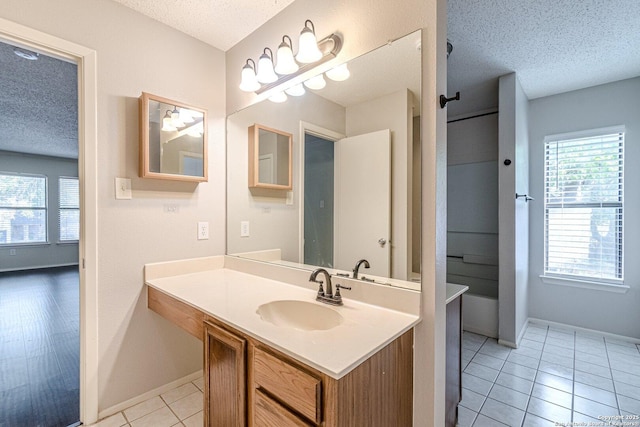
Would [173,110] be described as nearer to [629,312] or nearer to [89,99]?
[89,99]

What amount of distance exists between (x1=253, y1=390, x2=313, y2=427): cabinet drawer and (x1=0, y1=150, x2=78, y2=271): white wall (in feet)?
25.5

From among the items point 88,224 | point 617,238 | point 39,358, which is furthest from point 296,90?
point 617,238

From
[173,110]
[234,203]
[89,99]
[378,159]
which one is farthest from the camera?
[234,203]

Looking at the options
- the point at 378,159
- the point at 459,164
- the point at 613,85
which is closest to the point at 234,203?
the point at 378,159

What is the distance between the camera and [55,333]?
9.14 ft

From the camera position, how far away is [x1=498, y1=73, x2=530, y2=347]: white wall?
8.62 ft

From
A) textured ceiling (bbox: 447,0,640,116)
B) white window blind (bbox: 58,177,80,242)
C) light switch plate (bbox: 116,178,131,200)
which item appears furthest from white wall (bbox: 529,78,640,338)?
white window blind (bbox: 58,177,80,242)

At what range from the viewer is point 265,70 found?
69.3 inches

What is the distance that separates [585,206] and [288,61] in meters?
3.26

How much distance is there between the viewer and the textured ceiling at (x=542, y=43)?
176 cm

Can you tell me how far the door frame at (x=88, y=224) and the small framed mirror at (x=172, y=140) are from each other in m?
0.24

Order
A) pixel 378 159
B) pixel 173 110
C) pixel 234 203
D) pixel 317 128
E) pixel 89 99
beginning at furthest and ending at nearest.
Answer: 1. pixel 234 203
2. pixel 173 110
3. pixel 317 128
4. pixel 89 99
5. pixel 378 159

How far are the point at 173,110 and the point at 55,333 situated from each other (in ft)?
8.63

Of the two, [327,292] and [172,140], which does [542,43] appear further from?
[172,140]
